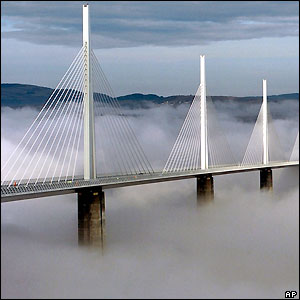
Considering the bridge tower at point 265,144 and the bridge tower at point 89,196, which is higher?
the bridge tower at point 265,144

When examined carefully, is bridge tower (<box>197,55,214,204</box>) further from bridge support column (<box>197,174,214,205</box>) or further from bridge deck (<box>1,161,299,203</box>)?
bridge deck (<box>1,161,299,203</box>)

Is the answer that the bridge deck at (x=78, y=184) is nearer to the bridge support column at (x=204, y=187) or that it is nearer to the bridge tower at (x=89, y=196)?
the bridge tower at (x=89, y=196)

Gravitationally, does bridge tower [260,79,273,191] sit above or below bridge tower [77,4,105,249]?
above

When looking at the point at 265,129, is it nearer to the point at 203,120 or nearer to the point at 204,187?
the point at 203,120

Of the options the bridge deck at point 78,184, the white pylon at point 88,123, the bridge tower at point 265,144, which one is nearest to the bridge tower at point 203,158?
the bridge deck at point 78,184

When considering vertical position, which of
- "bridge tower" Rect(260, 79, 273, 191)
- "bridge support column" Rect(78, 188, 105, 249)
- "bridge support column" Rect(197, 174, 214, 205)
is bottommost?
"bridge support column" Rect(78, 188, 105, 249)

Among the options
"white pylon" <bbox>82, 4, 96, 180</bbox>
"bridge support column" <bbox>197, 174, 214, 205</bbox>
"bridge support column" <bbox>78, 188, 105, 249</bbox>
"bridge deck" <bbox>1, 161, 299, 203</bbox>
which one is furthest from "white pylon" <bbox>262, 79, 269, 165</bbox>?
"white pylon" <bbox>82, 4, 96, 180</bbox>

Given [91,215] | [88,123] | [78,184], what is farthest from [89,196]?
[88,123]
